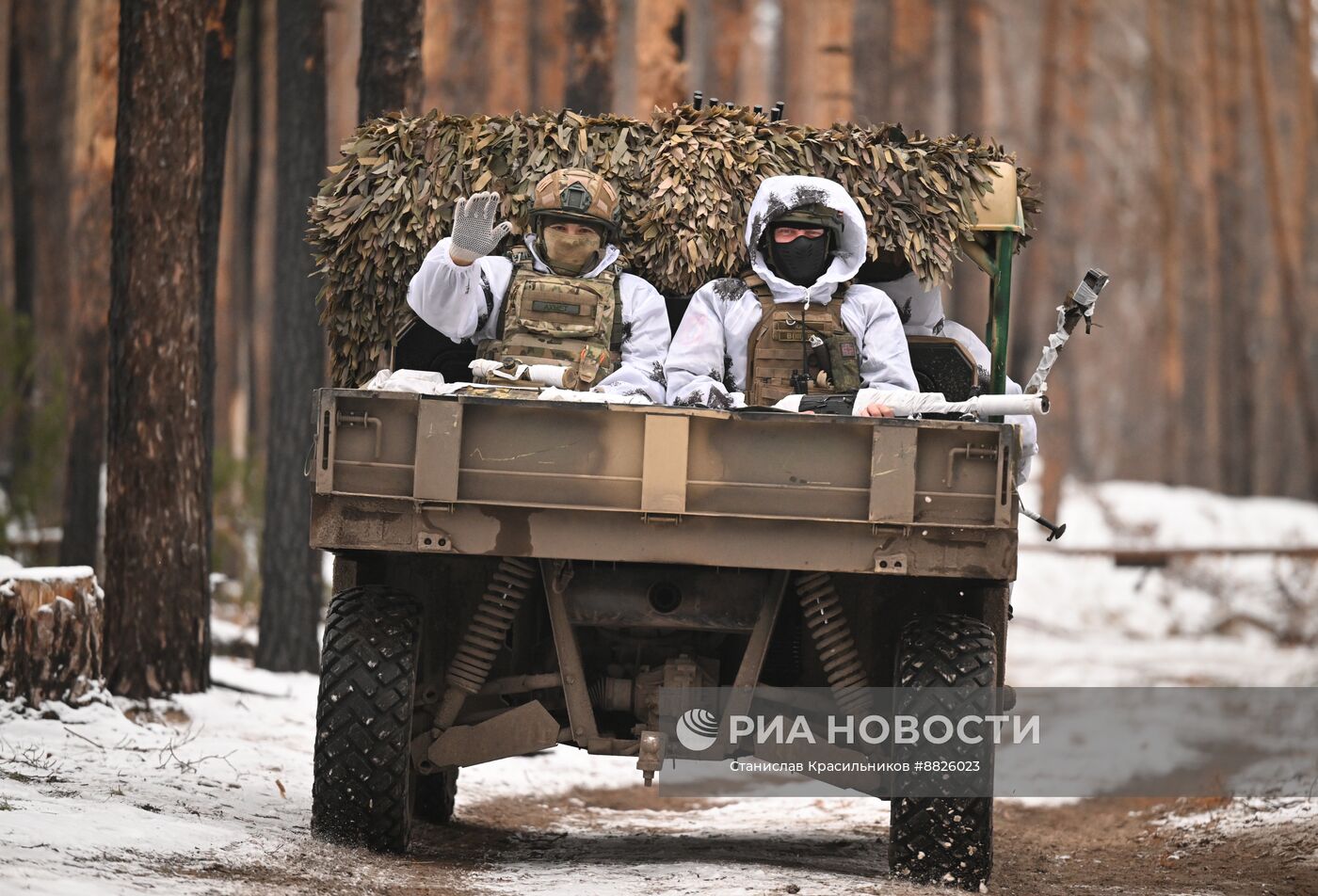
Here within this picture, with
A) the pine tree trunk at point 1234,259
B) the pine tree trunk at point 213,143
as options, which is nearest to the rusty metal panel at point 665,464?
the pine tree trunk at point 213,143

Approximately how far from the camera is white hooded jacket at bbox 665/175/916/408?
8.25 meters

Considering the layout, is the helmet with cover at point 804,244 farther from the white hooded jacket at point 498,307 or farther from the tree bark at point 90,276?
the tree bark at point 90,276

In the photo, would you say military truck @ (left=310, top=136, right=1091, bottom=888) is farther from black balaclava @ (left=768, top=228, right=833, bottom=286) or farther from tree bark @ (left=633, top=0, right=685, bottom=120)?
tree bark @ (left=633, top=0, right=685, bottom=120)

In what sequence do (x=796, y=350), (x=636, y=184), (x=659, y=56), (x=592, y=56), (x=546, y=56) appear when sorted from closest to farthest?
(x=796, y=350) < (x=636, y=184) < (x=592, y=56) < (x=659, y=56) < (x=546, y=56)

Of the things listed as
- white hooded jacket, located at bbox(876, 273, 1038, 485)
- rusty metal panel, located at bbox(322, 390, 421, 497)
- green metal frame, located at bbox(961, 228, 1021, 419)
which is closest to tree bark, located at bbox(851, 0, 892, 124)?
white hooded jacket, located at bbox(876, 273, 1038, 485)

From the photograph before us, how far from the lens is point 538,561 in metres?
7.30

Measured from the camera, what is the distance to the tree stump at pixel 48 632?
8945mm

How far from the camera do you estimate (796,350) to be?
8344 millimetres

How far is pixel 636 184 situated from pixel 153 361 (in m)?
3.57

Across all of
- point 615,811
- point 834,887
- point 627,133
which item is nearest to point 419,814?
point 615,811

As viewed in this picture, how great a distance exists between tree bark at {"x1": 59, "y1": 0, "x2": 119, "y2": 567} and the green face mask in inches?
263

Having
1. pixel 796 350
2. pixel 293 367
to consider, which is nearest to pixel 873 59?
pixel 293 367

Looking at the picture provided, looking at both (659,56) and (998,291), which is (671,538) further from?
(659,56)

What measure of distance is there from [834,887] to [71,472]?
30.4 feet
